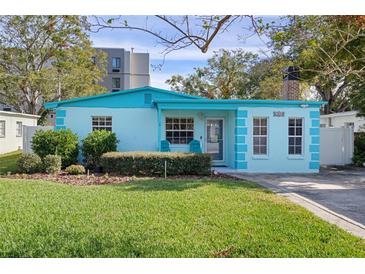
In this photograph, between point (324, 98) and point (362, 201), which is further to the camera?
point (324, 98)

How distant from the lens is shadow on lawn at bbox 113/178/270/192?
1025 cm

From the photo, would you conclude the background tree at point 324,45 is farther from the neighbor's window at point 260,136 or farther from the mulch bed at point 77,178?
the mulch bed at point 77,178

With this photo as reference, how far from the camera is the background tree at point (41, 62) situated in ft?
93.0

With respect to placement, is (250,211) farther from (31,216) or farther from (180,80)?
(180,80)

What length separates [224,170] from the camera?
1555 cm

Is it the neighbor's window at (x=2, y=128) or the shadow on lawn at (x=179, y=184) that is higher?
the neighbor's window at (x=2, y=128)

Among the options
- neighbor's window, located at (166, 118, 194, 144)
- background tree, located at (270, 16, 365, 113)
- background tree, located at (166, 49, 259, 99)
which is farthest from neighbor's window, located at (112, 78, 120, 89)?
neighbor's window, located at (166, 118, 194, 144)

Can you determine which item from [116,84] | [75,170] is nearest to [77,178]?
[75,170]

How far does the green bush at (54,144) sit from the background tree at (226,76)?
19.6 m

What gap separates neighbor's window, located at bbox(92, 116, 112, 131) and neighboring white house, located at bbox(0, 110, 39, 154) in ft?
34.7

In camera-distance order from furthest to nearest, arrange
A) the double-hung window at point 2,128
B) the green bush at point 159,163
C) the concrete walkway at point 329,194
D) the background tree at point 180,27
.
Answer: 1. the double-hung window at point 2,128
2. the green bush at point 159,163
3. the concrete walkway at point 329,194
4. the background tree at point 180,27

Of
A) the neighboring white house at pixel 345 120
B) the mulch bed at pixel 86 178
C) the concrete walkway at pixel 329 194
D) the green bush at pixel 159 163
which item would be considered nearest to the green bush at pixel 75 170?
the mulch bed at pixel 86 178
